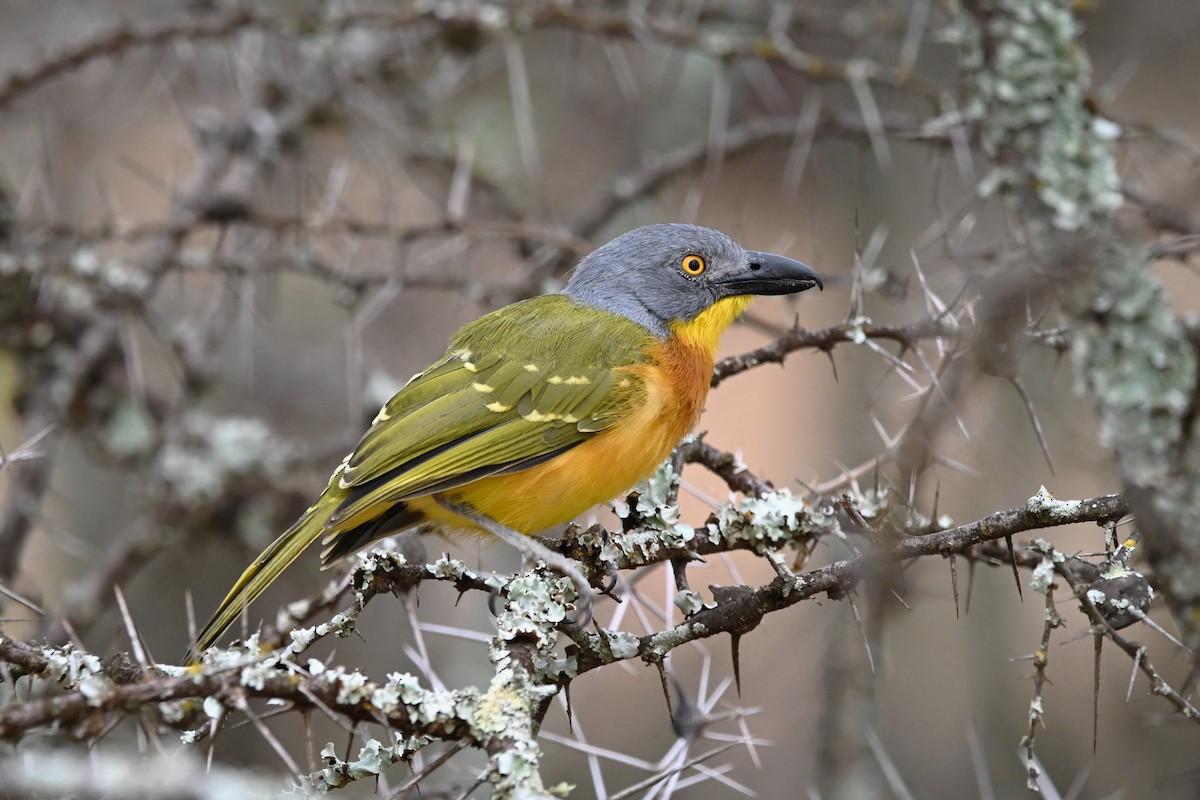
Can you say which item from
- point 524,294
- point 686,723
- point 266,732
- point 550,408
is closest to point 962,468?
point 686,723

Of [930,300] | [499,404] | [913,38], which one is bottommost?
[499,404]

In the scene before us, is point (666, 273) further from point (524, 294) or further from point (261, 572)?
point (261, 572)

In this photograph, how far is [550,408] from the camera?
4195mm

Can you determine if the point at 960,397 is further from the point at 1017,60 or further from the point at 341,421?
the point at 341,421

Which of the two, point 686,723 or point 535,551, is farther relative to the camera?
point 535,551

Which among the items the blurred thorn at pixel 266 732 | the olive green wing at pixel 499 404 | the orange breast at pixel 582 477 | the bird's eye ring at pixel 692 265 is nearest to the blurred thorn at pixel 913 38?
the bird's eye ring at pixel 692 265

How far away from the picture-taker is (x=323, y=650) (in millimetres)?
6648

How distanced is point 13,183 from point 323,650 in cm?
355

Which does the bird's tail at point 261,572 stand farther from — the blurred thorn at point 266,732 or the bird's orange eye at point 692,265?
the bird's orange eye at point 692,265

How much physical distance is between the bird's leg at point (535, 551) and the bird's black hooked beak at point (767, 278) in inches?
58.7

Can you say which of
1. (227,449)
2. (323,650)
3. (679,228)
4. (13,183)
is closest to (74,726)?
(227,449)

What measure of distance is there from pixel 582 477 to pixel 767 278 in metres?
1.33

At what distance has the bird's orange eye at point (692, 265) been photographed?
16.0 ft

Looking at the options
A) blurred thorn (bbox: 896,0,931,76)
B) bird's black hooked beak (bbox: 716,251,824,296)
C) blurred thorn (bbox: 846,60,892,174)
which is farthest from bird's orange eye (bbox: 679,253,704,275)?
blurred thorn (bbox: 896,0,931,76)
